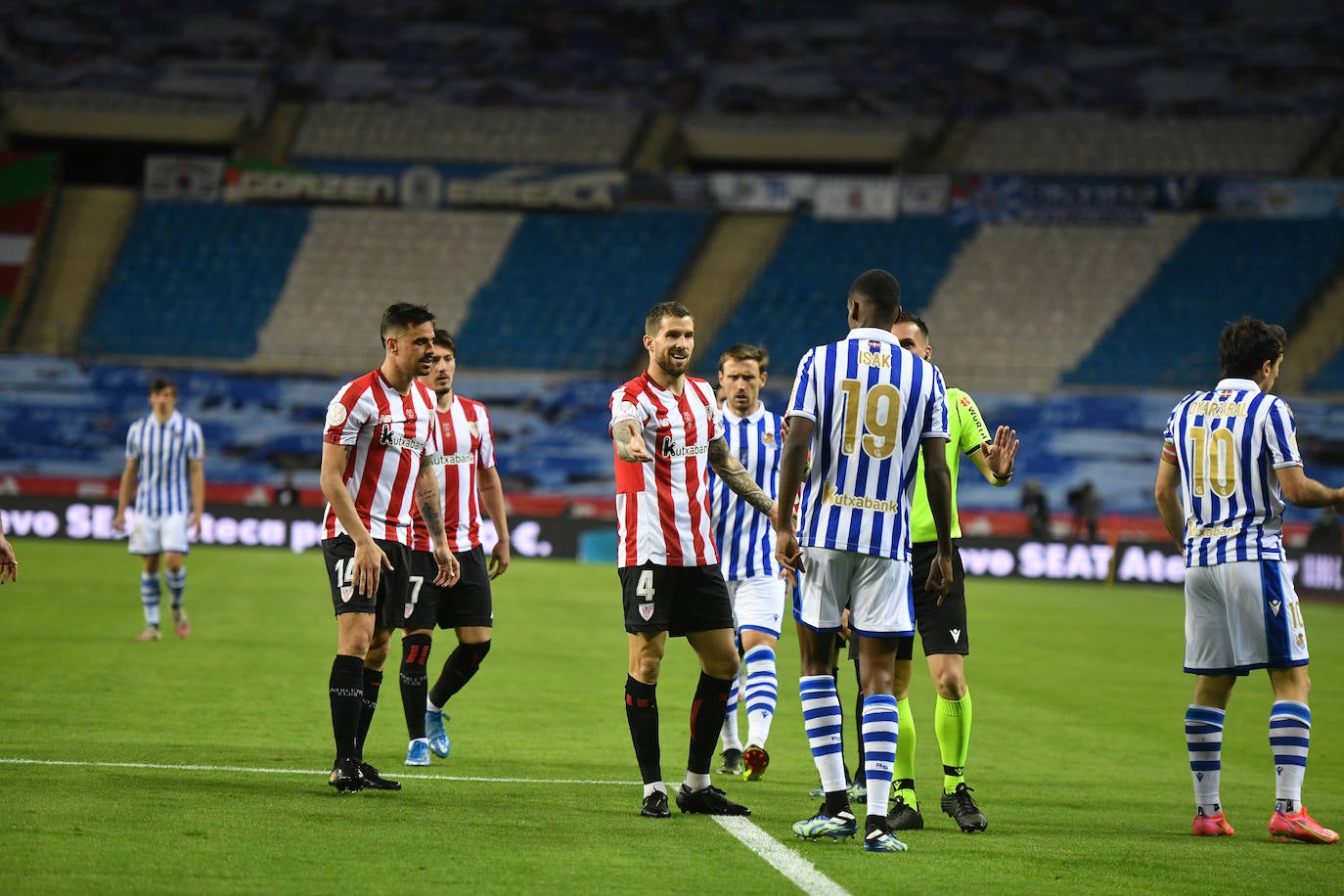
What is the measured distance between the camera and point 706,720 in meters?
7.17

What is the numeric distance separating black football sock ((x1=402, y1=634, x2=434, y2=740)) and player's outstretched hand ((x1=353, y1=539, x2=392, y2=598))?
1308mm

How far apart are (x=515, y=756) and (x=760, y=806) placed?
1.98 m

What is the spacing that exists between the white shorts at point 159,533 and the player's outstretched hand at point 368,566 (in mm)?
8133

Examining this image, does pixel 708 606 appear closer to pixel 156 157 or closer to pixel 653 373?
pixel 653 373

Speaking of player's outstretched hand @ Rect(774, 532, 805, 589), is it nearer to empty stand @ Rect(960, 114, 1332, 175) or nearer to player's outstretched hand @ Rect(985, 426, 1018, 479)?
player's outstretched hand @ Rect(985, 426, 1018, 479)

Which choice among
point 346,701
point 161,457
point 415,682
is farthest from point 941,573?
point 161,457

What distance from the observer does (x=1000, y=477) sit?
717 centimetres

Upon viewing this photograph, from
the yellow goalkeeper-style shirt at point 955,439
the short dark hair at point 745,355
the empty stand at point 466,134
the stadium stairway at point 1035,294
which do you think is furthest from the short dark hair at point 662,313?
the empty stand at point 466,134

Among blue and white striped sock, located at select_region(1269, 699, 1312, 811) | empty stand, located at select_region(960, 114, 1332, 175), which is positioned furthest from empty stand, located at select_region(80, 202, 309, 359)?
blue and white striped sock, located at select_region(1269, 699, 1312, 811)

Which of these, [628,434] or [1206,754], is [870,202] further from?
[628,434]

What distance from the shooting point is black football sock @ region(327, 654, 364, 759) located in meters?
7.27

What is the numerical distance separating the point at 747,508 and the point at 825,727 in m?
2.97

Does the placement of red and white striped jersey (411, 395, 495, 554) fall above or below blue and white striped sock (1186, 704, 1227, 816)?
above

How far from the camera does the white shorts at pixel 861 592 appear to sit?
6367mm
